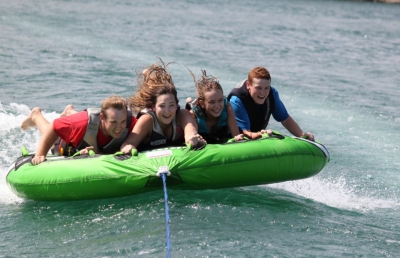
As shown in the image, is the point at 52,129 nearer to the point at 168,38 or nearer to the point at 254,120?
the point at 254,120

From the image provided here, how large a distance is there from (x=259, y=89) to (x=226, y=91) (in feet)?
19.5

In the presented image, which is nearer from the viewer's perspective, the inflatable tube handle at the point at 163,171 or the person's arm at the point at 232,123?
the inflatable tube handle at the point at 163,171

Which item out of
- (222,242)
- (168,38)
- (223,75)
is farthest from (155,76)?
(168,38)

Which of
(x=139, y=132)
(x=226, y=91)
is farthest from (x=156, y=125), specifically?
(x=226, y=91)

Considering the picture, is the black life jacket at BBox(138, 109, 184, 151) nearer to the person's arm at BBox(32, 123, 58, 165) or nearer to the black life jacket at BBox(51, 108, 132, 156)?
the black life jacket at BBox(51, 108, 132, 156)

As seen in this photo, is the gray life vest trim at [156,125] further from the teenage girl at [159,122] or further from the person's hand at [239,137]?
the person's hand at [239,137]

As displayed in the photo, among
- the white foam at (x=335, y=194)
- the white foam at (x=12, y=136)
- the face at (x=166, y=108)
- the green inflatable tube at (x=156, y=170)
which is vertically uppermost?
the face at (x=166, y=108)

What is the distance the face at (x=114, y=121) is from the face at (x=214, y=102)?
0.72 m

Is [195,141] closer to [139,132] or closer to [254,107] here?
[139,132]

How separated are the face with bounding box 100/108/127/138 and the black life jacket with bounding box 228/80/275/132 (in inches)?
48.3

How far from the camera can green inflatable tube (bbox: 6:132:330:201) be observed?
4934 millimetres

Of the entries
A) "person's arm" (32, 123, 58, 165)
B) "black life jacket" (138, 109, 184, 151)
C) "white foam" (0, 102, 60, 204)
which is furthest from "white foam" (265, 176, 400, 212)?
"white foam" (0, 102, 60, 204)

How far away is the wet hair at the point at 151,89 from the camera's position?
211 inches

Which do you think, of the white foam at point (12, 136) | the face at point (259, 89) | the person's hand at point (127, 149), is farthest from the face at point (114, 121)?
the white foam at point (12, 136)
